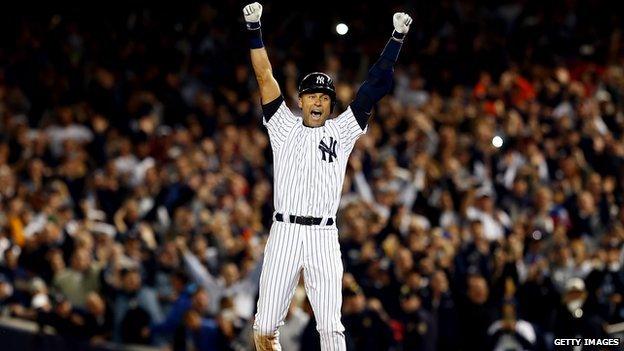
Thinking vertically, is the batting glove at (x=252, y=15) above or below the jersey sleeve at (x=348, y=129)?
above


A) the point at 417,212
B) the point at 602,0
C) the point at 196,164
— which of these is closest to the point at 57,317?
the point at 196,164

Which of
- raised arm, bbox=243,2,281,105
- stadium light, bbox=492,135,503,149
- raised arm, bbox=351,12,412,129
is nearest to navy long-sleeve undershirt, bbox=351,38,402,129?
raised arm, bbox=351,12,412,129

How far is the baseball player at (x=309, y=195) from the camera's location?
8.12 metres

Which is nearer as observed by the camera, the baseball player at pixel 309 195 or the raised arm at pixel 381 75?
the baseball player at pixel 309 195

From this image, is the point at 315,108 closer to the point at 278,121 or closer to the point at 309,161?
the point at 278,121

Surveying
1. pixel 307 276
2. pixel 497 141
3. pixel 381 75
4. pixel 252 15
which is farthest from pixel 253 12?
pixel 497 141

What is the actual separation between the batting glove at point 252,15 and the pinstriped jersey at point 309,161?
21.9 inches

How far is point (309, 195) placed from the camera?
813 cm

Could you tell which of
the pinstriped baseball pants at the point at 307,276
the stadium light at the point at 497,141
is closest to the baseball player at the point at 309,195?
the pinstriped baseball pants at the point at 307,276

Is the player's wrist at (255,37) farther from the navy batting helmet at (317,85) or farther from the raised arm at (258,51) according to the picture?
the navy batting helmet at (317,85)

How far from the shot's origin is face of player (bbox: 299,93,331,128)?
8.28 meters

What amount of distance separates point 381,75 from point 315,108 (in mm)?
474

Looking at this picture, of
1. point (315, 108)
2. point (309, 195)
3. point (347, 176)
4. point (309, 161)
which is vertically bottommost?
point (309, 195)

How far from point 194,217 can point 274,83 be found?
18.4 feet
